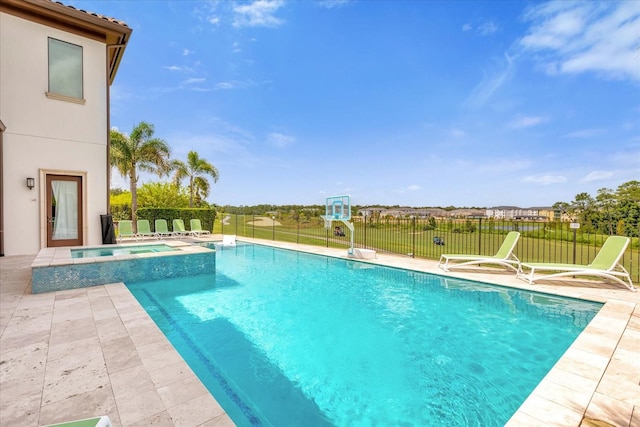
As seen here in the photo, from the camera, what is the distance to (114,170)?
1741cm

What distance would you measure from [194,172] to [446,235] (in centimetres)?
1943

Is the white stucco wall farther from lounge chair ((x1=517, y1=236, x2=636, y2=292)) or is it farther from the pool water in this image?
lounge chair ((x1=517, y1=236, x2=636, y2=292))

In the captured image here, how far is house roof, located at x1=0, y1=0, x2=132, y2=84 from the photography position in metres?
8.58

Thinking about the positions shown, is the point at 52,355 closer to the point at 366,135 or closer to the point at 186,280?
the point at 186,280

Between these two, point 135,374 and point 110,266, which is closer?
point 135,374

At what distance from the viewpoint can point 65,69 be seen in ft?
31.0

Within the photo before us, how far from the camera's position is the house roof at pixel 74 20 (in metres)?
8.58

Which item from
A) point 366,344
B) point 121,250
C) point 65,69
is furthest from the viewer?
point 65,69

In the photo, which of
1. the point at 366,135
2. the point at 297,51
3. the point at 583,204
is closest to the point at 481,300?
the point at 583,204

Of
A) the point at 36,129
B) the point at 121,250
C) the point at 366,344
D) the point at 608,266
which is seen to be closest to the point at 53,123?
the point at 36,129

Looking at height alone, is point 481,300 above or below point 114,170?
below

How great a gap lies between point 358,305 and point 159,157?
1675 centimetres

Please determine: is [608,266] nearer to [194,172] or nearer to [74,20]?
[74,20]

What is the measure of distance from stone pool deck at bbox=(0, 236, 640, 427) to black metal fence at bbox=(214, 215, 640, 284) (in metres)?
4.19
